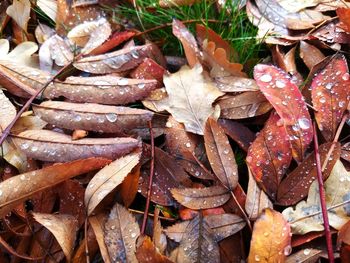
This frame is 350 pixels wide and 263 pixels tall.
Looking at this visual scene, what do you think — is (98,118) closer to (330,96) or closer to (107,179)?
(107,179)

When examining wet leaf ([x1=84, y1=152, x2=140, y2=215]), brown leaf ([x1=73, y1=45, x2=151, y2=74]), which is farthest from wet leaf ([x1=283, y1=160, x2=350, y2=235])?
brown leaf ([x1=73, y1=45, x2=151, y2=74])

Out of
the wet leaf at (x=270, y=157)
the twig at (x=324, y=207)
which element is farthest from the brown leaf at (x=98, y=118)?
the twig at (x=324, y=207)

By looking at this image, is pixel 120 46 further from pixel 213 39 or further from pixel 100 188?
pixel 100 188

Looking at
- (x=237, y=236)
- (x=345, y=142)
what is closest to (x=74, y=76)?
(x=237, y=236)

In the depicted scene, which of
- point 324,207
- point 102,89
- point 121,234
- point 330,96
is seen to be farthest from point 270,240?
point 102,89

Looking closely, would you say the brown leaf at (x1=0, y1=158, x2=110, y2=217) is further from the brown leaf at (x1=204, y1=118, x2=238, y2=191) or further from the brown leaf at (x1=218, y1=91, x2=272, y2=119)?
the brown leaf at (x1=218, y1=91, x2=272, y2=119)

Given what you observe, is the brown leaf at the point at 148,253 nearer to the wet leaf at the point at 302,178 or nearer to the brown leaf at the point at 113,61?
the wet leaf at the point at 302,178

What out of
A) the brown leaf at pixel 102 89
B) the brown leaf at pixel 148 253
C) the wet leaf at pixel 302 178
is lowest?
the brown leaf at pixel 148 253
